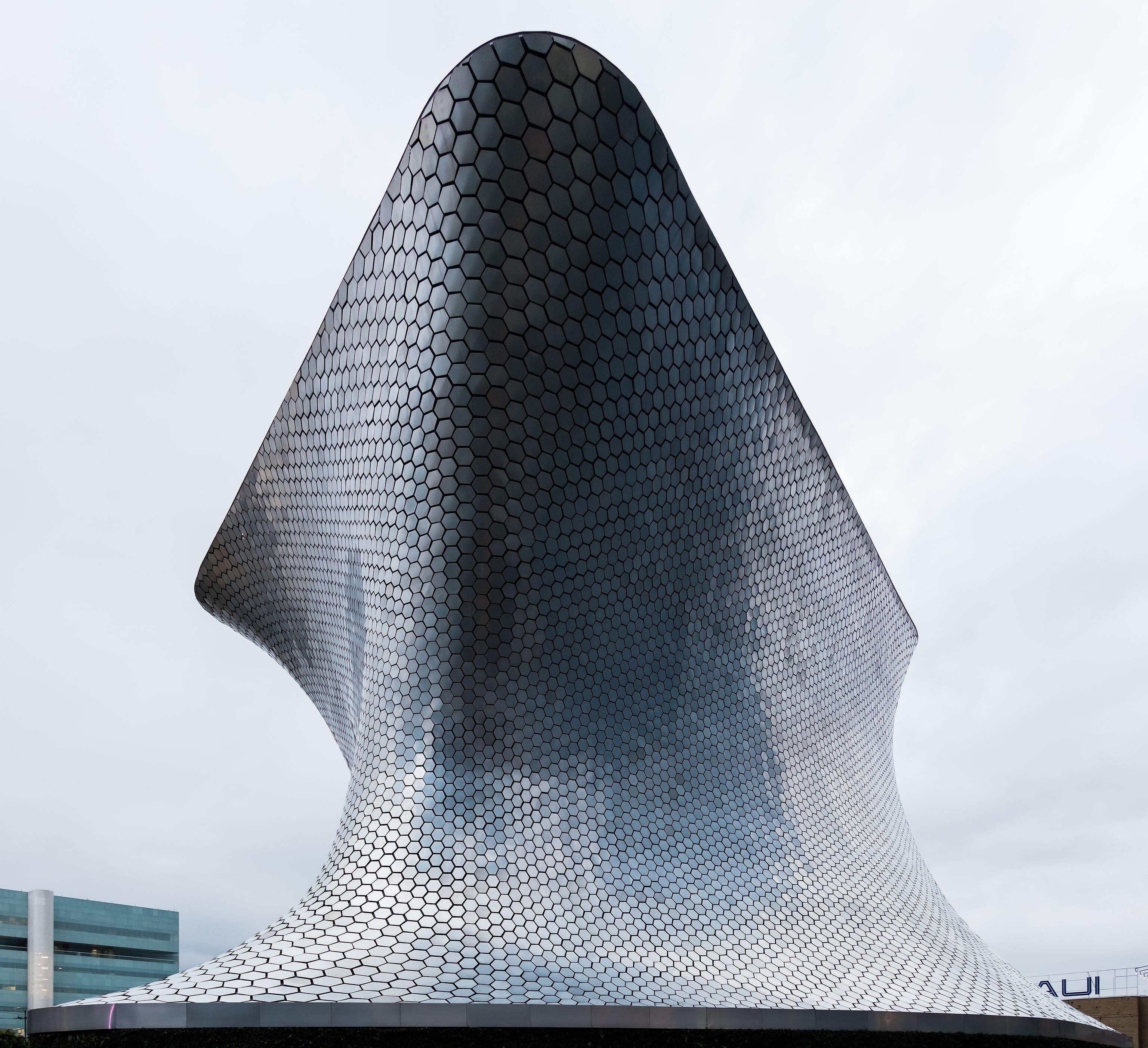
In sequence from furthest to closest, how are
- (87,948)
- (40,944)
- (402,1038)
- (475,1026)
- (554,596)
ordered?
(87,948) < (40,944) < (554,596) < (402,1038) < (475,1026)

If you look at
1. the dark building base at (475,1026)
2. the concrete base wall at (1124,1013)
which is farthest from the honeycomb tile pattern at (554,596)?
the concrete base wall at (1124,1013)

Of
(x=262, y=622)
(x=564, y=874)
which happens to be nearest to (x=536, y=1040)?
(x=564, y=874)

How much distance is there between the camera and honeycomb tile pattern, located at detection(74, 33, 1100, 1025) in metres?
7.27

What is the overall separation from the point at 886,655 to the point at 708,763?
804cm

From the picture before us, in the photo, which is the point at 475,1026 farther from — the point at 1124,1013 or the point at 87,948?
the point at 87,948

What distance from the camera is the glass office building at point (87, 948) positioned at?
42250 mm

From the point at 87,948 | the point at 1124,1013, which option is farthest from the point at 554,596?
the point at 87,948

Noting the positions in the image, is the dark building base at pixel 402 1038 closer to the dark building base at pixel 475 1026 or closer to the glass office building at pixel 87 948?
the dark building base at pixel 475 1026

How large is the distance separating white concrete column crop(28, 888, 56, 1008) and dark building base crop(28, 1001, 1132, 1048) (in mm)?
44497

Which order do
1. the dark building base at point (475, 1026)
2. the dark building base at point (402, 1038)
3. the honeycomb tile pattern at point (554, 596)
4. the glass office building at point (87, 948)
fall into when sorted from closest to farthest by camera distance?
1. the dark building base at point (475, 1026)
2. the dark building base at point (402, 1038)
3. the honeycomb tile pattern at point (554, 596)
4. the glass office building at point (87, 948)

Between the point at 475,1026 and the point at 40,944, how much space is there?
48453 mm

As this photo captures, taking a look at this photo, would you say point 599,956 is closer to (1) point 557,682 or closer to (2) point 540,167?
(1) point 557,682

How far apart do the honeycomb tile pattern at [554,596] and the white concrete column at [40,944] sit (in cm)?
Answer: 4309

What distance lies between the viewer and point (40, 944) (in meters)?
43.2
